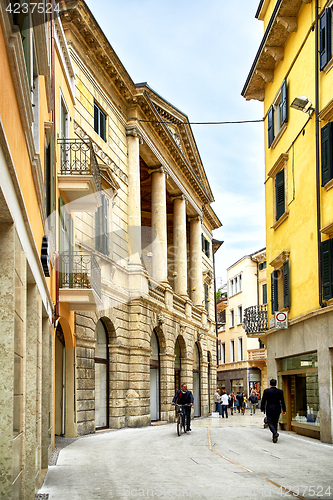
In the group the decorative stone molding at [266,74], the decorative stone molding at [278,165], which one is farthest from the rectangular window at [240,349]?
the decorative stone molding at [266,74]

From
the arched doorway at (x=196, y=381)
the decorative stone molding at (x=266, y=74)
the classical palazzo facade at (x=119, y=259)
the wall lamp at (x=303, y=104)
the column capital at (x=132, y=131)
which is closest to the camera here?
the wall lamp at (x=303, y=104)

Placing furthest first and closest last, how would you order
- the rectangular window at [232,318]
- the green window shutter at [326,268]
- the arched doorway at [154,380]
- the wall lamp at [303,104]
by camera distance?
the rectangular window at [232,318] < the arched doorway at [154,380] < the wall lamp at [303,104] < the green window shutter at [326,268]

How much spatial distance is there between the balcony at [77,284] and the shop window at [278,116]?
26.7 feet

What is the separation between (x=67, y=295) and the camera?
16078 millimetres

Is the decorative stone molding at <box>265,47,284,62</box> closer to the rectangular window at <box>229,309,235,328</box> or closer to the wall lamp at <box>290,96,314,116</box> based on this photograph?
the wall lamp at <box>290,96,314,116</box>

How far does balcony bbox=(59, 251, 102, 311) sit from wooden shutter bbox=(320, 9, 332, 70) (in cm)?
804

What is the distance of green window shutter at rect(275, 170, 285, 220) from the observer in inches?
819

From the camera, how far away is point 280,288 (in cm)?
2138

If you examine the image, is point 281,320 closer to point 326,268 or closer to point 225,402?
point 326,268

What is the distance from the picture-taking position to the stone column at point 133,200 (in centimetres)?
2550

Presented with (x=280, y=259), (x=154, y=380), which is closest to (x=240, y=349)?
(x=154, y=380)

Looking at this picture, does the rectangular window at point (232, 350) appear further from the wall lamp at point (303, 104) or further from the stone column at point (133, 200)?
the wall lamp at point (303, 104)

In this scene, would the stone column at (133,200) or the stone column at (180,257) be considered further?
the stone column at (180,257)

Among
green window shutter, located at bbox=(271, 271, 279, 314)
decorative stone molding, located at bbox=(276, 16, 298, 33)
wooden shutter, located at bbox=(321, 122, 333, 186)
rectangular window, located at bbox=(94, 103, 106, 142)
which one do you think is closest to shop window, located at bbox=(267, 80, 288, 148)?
decorative stone molding, located at bbox=(276, 16, 298, 33)
